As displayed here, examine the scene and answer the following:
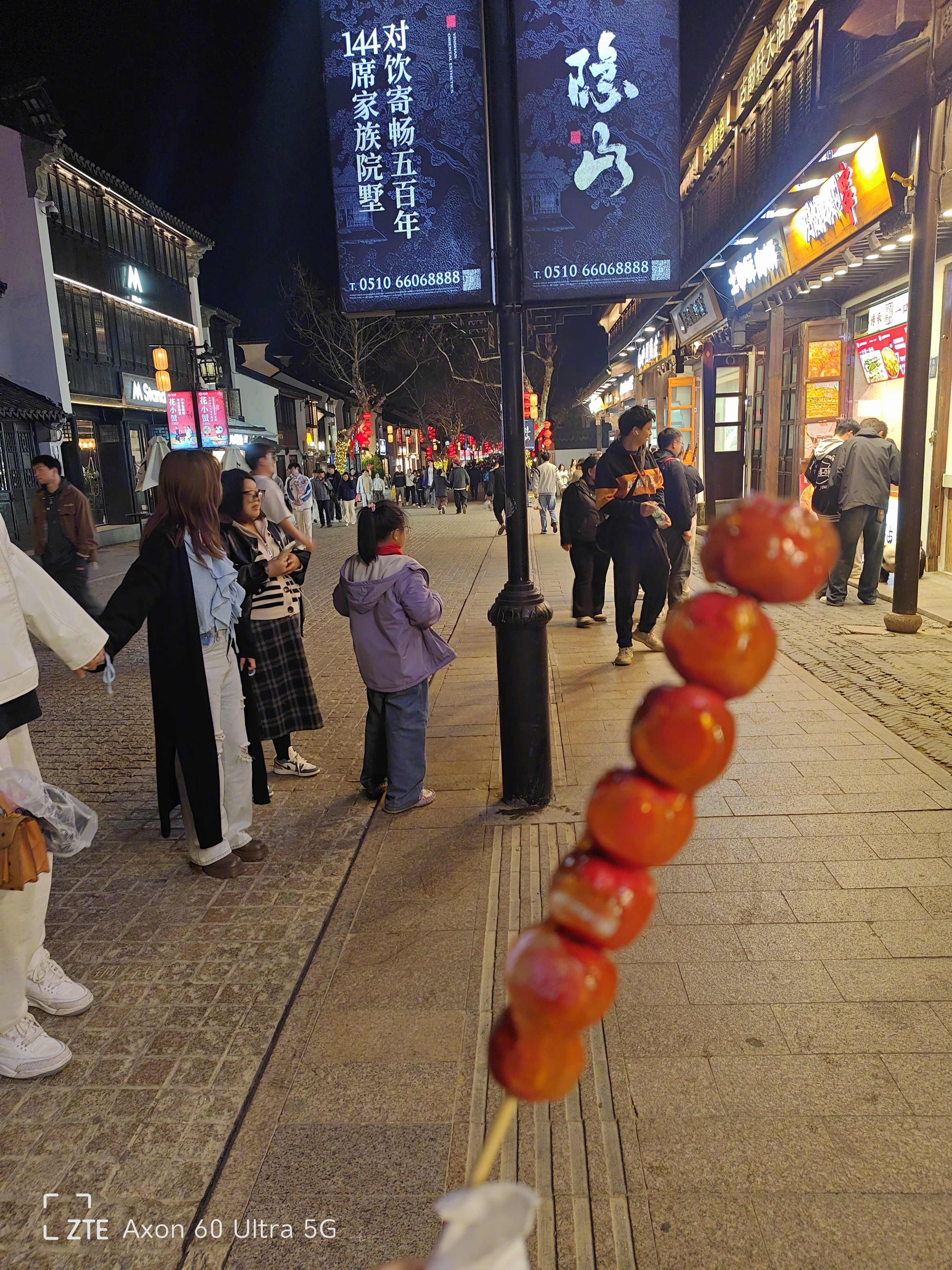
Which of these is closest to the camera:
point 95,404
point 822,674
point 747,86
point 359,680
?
point 822,674

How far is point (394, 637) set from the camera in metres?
4.72

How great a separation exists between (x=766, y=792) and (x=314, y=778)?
9.47ft

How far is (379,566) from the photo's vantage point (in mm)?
4727

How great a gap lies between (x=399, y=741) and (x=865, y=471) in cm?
733

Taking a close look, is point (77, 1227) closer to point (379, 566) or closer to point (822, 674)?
point (379, 566)

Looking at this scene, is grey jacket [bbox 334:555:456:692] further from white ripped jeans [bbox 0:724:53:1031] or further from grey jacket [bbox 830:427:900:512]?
grey jacket [bbox 830:427:900:512]

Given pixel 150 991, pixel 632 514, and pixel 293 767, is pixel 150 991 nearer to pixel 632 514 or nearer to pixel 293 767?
pixel 293 767

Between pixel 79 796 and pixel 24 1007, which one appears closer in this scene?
pixel 24 1007

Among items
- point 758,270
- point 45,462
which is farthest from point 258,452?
point 758,270

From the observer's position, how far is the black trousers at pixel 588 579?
31.9ft

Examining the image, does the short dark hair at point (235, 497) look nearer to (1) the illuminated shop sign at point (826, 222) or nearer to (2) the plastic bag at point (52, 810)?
(2) the plastic bag at point (52, 810)

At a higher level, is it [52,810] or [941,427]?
[941,427]

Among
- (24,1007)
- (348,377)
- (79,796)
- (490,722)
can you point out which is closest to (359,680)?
(490,722)

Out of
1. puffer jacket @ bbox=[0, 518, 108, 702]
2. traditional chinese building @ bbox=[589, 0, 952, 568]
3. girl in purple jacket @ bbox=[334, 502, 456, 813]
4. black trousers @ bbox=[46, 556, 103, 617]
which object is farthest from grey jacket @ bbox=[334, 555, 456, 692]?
black trousers @ bbox=[46, 556, 103, 617]
